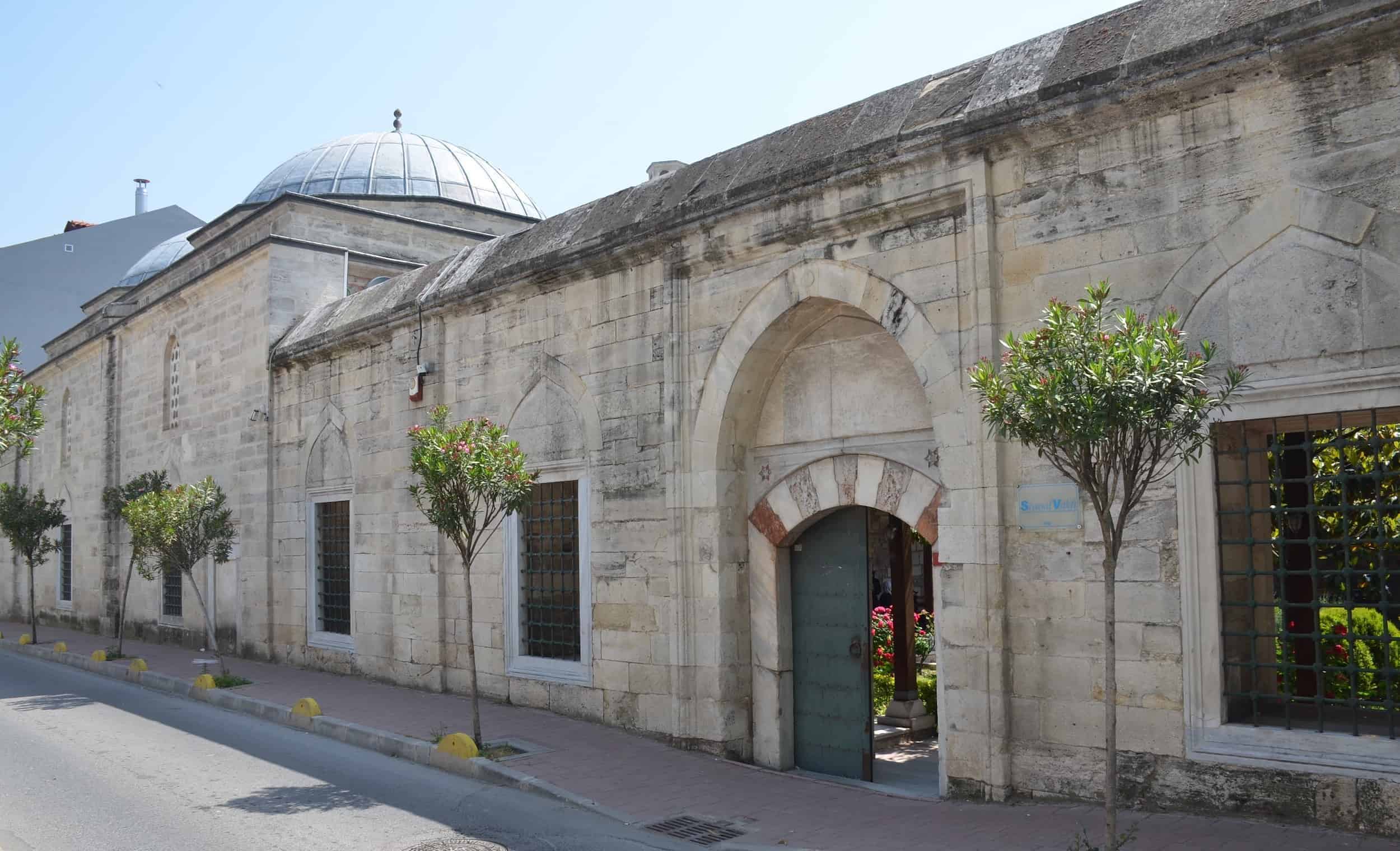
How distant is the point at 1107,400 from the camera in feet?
14.2

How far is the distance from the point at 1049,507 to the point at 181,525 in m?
10.5

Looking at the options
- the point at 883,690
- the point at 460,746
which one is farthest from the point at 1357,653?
the point at 460,746

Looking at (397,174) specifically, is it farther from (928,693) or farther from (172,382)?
(928,693)

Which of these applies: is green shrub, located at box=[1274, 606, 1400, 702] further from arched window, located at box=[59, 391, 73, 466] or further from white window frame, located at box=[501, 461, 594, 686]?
arched window, located at box=[59, 391, 73, 466]

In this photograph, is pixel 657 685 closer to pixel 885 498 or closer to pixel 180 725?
pixel 885 498

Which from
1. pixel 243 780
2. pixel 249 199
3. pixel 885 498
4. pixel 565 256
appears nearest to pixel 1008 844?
pixel 885 498

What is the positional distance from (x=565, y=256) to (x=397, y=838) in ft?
16.7

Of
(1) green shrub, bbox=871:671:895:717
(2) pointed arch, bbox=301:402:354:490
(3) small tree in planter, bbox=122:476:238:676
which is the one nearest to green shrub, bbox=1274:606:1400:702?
(1) green shrub, bbox=871:671:895:717

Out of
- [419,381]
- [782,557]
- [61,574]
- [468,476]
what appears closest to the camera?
[468,476]

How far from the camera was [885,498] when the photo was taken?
7.33 m

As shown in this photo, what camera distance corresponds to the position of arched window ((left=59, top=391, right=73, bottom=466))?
22.4m

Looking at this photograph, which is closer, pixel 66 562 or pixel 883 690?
pixel 883 690

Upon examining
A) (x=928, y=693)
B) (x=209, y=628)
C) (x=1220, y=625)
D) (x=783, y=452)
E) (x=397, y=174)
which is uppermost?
(x=397, y=174)

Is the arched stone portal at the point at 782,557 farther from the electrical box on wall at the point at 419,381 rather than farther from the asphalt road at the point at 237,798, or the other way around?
the electrical box on wall at the point at 419,381
